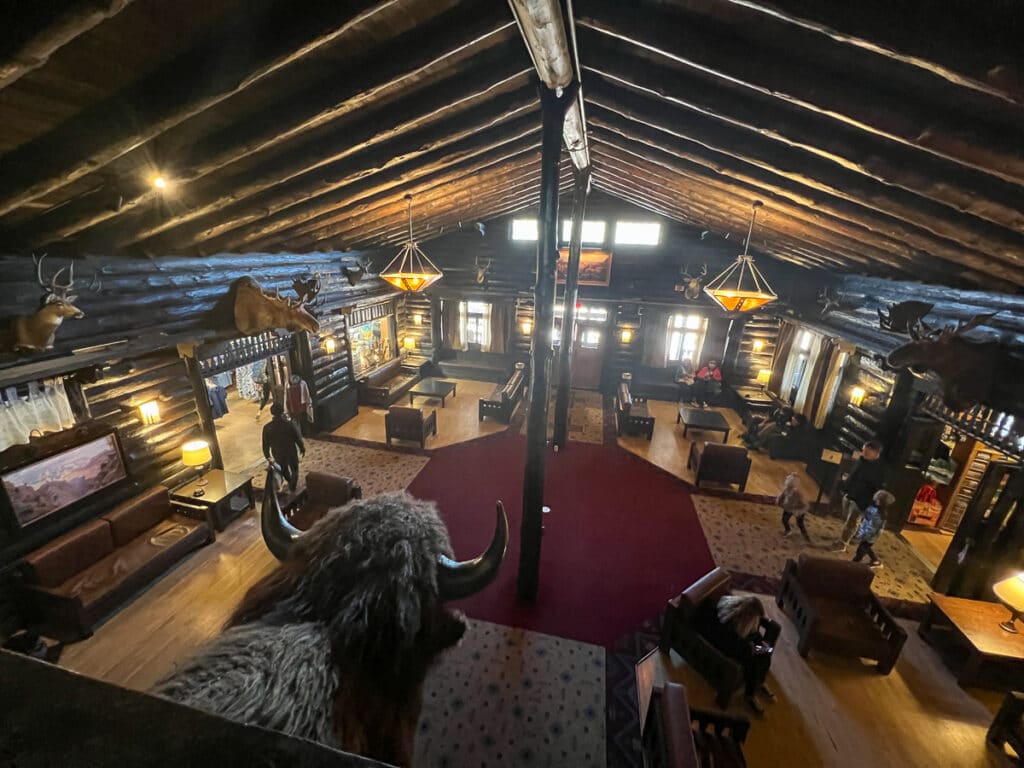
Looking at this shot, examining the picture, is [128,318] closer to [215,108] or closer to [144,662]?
[215,108]

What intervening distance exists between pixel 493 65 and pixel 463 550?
6.30 meters

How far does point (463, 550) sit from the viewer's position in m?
6.47

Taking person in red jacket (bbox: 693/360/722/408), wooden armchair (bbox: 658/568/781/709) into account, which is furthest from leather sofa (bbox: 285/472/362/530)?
person in red jacket (bbox: 693/360/722/408)

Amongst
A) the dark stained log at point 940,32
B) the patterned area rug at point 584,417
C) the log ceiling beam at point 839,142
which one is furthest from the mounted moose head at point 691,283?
the dark stained log at point 940,32

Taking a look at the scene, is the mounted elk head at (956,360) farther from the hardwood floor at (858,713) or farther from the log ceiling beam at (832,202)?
the hardwood floor at (858,713)

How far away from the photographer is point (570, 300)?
920cm

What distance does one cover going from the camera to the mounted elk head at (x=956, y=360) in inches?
204

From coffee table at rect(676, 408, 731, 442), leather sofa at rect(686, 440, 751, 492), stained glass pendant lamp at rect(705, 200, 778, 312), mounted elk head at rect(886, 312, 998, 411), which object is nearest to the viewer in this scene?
mounted elk head at rect(886, 312, 998, 411)

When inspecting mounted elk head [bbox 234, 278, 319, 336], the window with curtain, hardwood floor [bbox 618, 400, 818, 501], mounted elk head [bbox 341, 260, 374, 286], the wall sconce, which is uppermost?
mounted elk head [bbox 341, 260, 374, 286]

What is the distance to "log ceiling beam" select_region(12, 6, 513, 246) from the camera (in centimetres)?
334

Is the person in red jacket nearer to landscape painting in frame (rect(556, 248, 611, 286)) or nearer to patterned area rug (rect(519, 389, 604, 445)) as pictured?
patterned area rug (rect(519, 389, 604, 445))

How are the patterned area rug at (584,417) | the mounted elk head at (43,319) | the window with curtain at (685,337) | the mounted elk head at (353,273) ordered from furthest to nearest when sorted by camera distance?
the window with curtain at (685,337) → the patterned area rug at (584,417) → the mounted elk head at (353,273) → the mounted elk head at (43,319)

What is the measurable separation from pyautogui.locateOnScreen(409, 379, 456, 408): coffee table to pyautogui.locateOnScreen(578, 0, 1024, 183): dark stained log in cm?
993

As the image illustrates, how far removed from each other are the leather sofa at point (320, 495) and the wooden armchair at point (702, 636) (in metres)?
4.56
